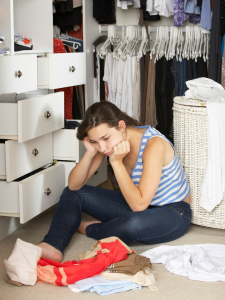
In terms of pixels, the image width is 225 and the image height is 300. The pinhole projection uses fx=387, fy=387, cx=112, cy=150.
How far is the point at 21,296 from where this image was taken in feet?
4.85

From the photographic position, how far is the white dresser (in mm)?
1817

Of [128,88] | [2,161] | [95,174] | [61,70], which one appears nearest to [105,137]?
[2,161]

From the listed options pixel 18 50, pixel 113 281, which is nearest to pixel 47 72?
pixel 18 50

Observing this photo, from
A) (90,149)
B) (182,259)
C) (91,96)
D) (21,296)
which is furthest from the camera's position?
(91,96)

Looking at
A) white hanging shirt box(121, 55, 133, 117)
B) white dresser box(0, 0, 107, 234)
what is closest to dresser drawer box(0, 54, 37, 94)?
white dresser box(0, 0, 107, 234)

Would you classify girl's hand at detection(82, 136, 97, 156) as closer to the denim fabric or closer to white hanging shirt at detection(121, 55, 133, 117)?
white hanging shirt at detection(121, 55, 133, 117)

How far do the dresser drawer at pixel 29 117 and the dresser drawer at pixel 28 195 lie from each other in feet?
0.69

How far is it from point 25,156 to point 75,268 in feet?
2.19

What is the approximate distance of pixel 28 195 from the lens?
1860 millimetres

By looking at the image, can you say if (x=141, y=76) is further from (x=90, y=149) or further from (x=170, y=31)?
(x=90, y=149)

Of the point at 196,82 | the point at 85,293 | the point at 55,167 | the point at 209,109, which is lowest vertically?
the point at 85,293

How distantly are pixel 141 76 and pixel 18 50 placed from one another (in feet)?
4.09

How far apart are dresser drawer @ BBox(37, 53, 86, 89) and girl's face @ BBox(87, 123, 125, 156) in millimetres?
641

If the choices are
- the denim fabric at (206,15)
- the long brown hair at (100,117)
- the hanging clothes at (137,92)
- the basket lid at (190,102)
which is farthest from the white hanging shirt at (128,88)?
the long brown hair at (100,117)
